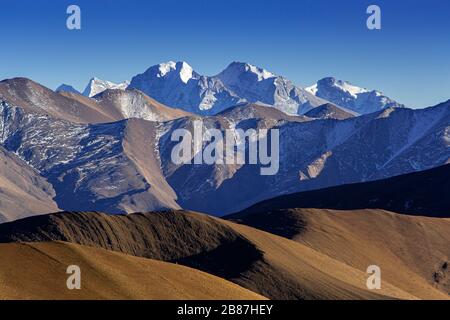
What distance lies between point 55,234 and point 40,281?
78.1 meters

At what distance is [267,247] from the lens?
166125 mm

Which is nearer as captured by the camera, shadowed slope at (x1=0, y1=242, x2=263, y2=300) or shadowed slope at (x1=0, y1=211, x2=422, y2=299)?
shadowed slope at (x1=0, y1=242, x2=263, y2=300)

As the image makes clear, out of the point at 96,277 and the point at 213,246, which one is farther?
the point at 213,246

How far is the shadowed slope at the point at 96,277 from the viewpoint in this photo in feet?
306

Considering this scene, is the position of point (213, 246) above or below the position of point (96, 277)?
below

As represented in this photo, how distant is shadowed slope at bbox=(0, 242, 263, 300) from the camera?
9338 centimetres

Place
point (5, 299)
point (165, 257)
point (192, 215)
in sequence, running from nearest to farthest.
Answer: point (5, 299)
point (165, 257)
point (192, 215)

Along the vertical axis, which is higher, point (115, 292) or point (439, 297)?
point (115, 292)

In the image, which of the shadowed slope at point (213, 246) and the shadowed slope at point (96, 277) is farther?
the shadowed slope at point (213, 246)

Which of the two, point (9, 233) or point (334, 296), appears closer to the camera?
point (334, 296)

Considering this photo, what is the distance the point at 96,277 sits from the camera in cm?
10088
